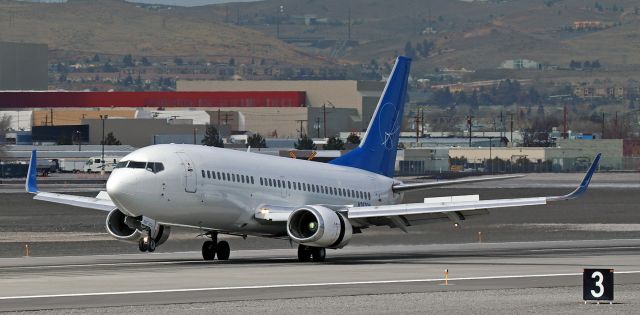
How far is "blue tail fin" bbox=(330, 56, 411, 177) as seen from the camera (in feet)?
220

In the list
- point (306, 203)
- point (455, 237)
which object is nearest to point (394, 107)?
point (306, 203)

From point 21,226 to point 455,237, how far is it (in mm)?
25696

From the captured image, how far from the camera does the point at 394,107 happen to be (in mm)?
67938

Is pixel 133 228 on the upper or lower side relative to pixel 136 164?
lower

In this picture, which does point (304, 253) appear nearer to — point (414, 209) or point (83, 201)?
point (414, 209)

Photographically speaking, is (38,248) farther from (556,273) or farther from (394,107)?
(556,273)

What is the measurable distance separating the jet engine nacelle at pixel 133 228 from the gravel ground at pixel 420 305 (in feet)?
48.8

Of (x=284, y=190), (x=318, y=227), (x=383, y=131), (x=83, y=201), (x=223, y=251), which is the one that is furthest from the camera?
(x=383, y=131)

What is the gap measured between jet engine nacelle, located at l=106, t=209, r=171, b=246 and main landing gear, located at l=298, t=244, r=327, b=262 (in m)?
5.06

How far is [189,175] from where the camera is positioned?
180 feet

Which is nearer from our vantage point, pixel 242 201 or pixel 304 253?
pixel 242 201

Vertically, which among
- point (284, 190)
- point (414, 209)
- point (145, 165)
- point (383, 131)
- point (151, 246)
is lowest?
point (151, 246)

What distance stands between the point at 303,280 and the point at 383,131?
69.5ft

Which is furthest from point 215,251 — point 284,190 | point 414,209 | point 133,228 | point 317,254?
point 414,209
